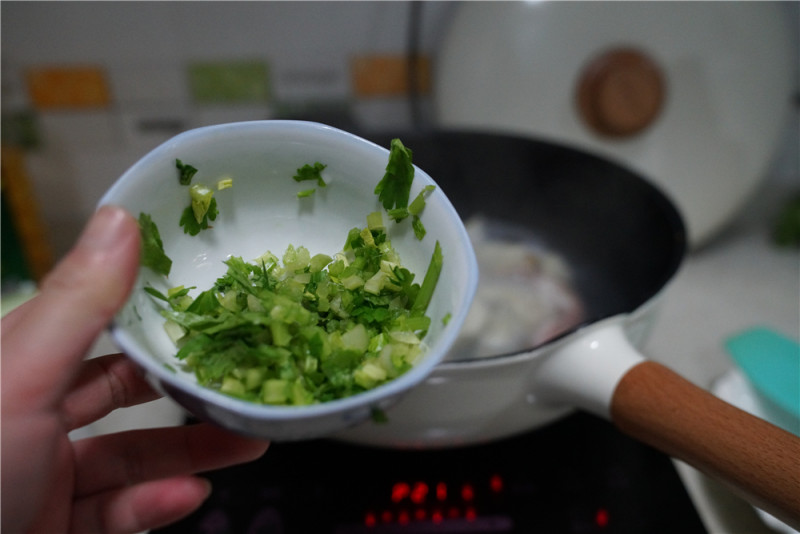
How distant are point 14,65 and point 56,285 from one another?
0.82m

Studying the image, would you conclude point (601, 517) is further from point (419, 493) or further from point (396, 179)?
point (396, 179)

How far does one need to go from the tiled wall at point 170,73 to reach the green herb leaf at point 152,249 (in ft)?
2.15

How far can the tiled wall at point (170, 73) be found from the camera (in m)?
0.93

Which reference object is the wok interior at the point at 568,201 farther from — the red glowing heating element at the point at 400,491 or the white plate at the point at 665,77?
the red glowing heating element at the point at 400,491

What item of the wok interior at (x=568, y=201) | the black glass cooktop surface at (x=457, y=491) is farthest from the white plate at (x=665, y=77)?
the black glass cooktop surface at (x=457, y=491)

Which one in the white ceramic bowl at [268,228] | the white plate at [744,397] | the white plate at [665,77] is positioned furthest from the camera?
the white plate at [665,77]

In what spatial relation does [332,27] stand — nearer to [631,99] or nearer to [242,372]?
[631,99]

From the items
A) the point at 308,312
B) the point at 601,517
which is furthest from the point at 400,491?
the point at 308,312

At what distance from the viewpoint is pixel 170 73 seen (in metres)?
0.99

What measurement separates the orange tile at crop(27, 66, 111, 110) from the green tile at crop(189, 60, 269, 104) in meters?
0.16

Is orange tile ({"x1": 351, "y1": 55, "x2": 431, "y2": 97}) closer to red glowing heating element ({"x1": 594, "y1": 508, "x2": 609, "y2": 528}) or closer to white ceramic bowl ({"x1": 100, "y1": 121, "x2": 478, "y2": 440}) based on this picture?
white ceramic bowl ({"x1": 100, "y1": 121, "x2": 478, "y2": 440})

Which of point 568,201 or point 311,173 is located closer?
point 311,173

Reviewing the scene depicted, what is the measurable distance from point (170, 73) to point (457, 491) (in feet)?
2.79

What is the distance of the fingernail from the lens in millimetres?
343
